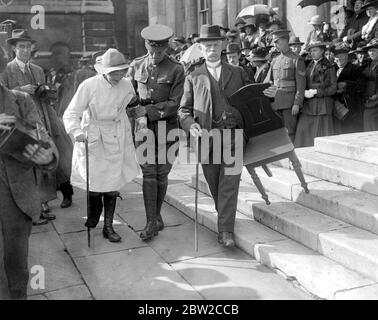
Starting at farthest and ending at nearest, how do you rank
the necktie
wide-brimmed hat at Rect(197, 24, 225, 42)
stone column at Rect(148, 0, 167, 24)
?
stone column at Rect(148, 0, 167, 24) < the necktie < wide-brimmed hat at Rect(197, 24, 225, 42)

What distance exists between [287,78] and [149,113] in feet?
10.4

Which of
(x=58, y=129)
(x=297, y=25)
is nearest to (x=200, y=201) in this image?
(x=58, y=129)

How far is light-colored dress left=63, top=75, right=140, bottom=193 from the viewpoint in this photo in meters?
5.14

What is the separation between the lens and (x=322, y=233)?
4586mm

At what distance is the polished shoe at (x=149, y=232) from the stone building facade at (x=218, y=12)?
254 inches

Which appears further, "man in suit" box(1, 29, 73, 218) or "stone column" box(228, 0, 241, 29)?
"stone column" box(228, 0, 241, 29)

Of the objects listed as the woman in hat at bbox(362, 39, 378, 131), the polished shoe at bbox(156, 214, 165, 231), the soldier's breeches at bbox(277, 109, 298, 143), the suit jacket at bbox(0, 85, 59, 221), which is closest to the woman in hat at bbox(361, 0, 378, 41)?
the woman in hat at bbox(362, 39, 378, 131)

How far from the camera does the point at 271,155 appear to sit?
5.15 metres

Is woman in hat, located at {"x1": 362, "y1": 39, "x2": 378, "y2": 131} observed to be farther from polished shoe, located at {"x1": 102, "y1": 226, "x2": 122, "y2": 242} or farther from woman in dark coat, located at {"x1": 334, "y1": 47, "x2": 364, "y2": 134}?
polished shoe, located at {"x1": 102, "y1": 226, "x2": 122, "y2": 242}

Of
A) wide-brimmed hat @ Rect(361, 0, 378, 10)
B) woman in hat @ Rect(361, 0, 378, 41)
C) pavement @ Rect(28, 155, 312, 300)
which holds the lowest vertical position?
pavement @ Rect(28, 155, 312, 300)

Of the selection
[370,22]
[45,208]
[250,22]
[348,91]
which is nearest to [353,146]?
[348,91]

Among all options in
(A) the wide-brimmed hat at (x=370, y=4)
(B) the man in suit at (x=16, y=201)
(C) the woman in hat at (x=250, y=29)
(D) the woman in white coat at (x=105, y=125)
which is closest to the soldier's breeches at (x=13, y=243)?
(B) the man in suit at (x=16, y=201)

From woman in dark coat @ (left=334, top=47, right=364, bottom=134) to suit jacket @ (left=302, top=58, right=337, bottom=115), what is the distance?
0.16 m
